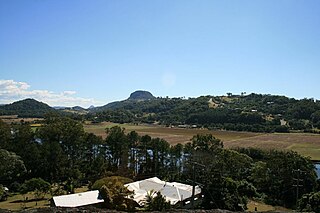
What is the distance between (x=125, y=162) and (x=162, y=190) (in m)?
18.5

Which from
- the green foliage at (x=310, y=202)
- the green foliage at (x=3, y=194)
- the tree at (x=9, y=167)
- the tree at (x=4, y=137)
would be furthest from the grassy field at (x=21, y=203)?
the green foliage at (x=310, y=202)

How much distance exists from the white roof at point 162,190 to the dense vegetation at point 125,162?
88.1 inches

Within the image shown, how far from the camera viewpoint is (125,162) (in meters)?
50.2

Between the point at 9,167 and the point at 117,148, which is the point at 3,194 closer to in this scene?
the point at 9,167

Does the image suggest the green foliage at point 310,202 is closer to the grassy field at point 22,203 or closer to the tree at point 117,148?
the grassy field at point 22,203

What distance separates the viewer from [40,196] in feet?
120

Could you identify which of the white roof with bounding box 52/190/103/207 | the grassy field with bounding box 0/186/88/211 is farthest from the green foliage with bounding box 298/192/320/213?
the grassy field with bounding box 0/186/88/211

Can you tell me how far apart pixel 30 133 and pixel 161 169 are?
1953cm

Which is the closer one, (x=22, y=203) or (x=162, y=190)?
(x=162, y=190)

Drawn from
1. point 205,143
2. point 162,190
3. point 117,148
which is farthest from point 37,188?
point 205,143

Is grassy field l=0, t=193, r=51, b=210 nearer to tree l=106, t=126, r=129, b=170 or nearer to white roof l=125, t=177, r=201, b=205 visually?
white roof l=125, t=177, r=201, b=205

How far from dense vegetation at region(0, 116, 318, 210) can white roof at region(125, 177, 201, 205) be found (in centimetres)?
224

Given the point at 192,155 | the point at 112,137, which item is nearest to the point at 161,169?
the point at 192,155

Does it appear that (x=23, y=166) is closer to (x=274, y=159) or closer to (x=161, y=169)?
(x=161, y=169)
